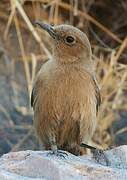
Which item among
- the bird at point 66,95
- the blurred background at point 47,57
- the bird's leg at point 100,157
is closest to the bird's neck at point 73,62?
the bird at point 66,95

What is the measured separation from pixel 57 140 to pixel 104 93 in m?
2.82

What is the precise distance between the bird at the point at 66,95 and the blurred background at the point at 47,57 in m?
2.32

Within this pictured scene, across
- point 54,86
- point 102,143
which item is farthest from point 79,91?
point 102,143

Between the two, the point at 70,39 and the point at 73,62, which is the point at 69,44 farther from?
the point at 73,62

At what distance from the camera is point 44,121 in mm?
5129

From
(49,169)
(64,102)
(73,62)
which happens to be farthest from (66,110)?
(49,169)

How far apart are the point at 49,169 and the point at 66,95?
1.08m

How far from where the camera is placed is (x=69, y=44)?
208 inches

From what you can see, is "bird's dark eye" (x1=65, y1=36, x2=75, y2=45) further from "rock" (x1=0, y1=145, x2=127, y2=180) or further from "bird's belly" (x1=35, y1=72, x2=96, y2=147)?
"rock" (x1=0, y1=145, x2=127, y2=180)

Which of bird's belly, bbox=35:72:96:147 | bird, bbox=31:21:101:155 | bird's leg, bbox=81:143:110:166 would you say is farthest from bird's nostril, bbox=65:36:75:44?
bird's leg, bbox=81:143:110:166

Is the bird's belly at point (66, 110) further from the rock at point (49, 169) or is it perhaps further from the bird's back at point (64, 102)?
the rock at point (49, 169)

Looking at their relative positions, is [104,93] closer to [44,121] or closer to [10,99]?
[10,99]

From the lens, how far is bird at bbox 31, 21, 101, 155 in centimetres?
505

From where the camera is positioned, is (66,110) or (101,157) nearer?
(101,157)
